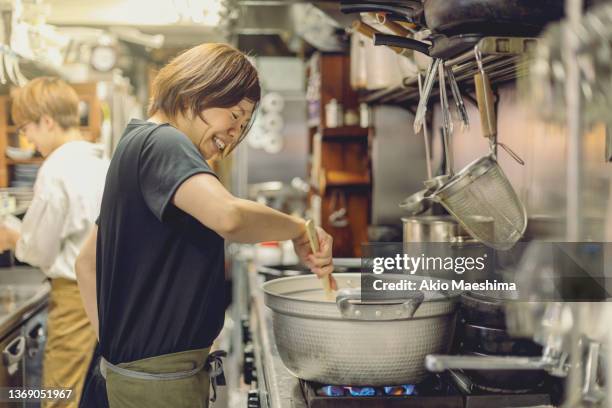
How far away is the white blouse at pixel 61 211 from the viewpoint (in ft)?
9.54

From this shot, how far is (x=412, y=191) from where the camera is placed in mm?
3686

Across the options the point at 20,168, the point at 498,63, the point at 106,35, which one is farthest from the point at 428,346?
the point at 106,35

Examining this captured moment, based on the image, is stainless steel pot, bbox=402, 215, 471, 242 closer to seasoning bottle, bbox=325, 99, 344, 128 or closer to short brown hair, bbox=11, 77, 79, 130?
short brown hair, bbox=11, 77, 79, 130

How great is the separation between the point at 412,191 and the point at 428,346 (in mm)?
2154

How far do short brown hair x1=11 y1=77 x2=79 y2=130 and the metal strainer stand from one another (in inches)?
73.2

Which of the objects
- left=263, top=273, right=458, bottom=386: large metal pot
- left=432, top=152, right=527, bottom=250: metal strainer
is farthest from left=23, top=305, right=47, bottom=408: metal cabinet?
left=432, top=152, right=527, bottom=250: metal strainer

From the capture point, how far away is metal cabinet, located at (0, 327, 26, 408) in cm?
272

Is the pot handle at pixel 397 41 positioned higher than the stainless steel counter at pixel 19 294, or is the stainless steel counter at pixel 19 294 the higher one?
the pot handle at pixel 397 41

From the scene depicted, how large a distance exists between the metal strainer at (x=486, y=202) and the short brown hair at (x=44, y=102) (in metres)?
1.86

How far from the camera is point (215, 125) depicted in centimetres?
171

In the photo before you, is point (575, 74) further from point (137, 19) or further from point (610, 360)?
point (137, 19)

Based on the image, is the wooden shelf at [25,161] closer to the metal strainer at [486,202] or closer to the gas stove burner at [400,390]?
the metal strainer at [486,202]

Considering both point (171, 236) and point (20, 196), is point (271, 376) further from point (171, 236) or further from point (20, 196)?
point (20, 196)

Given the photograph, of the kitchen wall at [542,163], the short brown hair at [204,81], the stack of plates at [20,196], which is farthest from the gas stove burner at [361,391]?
the stack of plates at [20,196]
